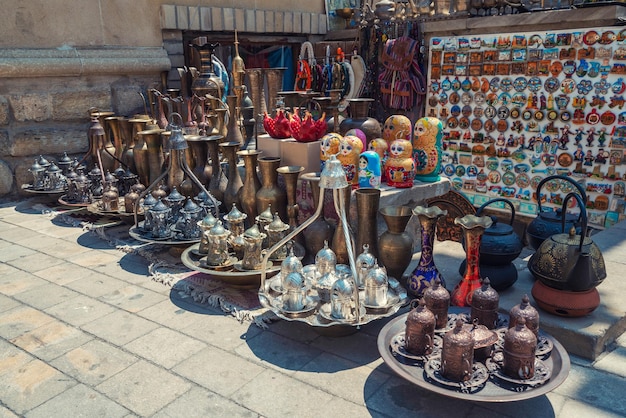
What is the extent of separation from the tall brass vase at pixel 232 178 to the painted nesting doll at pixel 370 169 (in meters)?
1.38

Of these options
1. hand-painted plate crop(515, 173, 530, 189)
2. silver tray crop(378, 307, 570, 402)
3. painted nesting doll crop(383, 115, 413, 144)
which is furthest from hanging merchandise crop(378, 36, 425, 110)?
silver tray crop(378, 307, 570, 402)

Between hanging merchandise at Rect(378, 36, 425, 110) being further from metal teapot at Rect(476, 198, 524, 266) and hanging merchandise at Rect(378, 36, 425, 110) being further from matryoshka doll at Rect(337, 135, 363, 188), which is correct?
metal teapot at Rect(476, 198, 524, 266)

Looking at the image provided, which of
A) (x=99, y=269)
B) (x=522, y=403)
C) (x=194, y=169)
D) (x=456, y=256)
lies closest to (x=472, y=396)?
(x=522, y=403)

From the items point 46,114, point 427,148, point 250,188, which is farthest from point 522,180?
point 46,114

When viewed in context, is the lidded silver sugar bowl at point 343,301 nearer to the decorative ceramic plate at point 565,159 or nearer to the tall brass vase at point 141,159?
the tall brass vase at point 141,159

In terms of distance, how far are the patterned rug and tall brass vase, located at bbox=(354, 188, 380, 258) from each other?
87 cm

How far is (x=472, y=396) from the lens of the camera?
2.22 metres

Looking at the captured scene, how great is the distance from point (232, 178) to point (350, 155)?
4.40 ft

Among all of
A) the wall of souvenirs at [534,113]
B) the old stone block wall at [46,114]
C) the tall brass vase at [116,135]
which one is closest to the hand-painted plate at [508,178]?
the wall of souvenirs at [534,113]

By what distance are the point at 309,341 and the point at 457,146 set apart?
5111mm

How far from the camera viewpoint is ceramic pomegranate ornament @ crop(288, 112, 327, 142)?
4.36 meters

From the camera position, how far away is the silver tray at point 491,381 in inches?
87.3

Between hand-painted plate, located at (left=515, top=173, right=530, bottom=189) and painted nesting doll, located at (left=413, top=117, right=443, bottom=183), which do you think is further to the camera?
hand-painted plate, located at (left=515, top=173, right=530, bottom=189)

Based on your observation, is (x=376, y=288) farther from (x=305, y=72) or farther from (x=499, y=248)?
(x=305, y=72)
